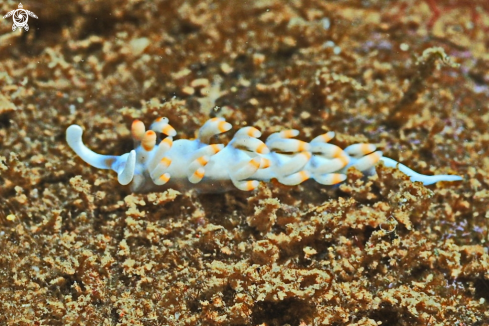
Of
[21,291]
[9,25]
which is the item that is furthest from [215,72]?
[21,291]

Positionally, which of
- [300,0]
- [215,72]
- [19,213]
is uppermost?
[300,0]

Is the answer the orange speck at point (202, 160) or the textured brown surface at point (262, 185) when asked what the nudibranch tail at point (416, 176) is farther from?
the orange speck at point (202, 160)

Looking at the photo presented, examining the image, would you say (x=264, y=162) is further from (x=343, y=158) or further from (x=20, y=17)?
(x=20, y=17)

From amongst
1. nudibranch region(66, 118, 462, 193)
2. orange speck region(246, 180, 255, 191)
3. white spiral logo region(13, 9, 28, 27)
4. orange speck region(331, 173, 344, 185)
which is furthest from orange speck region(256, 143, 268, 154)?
white spiral logo region(13, 9, 28, 27)

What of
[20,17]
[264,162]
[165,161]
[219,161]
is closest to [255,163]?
[264,162]

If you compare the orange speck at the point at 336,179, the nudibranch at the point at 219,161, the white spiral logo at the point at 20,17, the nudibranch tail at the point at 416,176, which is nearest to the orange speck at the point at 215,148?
the nudibranch at the point at 219,161

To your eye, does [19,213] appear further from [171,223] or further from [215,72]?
[215,72]
